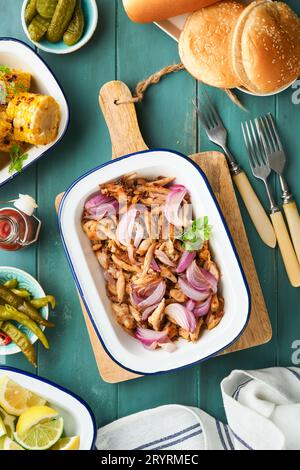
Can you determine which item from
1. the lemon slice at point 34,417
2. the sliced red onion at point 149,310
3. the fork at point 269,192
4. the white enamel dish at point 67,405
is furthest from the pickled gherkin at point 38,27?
the lemon slice at point 34,417

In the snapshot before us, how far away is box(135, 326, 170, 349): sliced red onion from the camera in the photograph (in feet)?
6.07

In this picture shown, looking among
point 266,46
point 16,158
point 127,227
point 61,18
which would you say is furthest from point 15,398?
point 266,46

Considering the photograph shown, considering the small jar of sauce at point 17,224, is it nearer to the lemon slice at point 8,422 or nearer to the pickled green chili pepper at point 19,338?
the pickled green chili pepper at point 19,338

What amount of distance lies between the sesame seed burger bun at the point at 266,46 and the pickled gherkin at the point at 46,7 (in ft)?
1.89

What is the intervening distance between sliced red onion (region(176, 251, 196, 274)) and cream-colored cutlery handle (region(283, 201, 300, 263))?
353 mm

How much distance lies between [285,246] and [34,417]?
961 millimetres

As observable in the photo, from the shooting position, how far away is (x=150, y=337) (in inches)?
73.3

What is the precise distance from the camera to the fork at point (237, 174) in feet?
6.44

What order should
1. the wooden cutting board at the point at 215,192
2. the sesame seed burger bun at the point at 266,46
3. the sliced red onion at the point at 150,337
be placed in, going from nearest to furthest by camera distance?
the sesame seed burger bun at the point at 266,46
the sliced red onion at the point at 150,337
the wooden cutting board at the point at 215,192

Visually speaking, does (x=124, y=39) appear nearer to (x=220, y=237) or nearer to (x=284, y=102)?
(x=284, y=102)

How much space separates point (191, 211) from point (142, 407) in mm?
712

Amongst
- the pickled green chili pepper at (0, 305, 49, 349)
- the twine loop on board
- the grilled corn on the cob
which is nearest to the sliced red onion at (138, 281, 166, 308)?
the pickled green chili pepper at (0, 305, 49, 349)

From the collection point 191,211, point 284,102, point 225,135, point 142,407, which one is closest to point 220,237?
point 191,211

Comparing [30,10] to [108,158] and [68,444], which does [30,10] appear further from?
[68,444]
